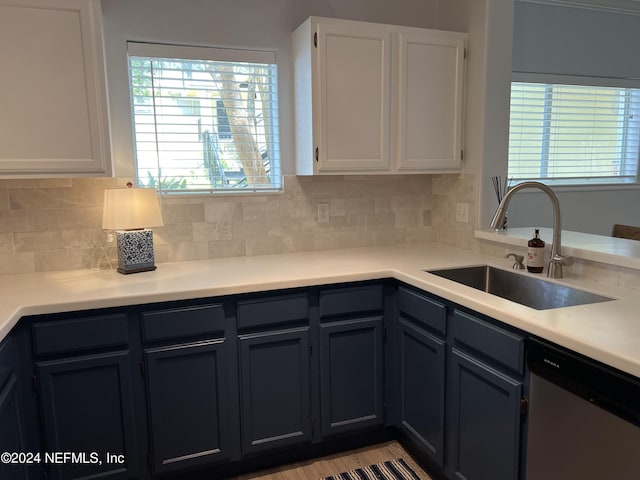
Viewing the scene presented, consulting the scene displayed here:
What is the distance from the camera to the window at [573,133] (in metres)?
3.69

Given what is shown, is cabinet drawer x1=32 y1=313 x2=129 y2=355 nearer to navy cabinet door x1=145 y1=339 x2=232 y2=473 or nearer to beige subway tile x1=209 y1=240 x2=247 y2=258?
navy cabinet door x1=145 y1=339 x2=232 y2=473

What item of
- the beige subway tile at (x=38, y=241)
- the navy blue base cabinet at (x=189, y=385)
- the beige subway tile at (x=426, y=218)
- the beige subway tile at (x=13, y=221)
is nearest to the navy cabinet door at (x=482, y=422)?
the navy blue base cabinet at (x=189, y=385)

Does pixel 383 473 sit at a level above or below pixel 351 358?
below

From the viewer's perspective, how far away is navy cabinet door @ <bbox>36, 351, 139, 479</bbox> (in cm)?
184

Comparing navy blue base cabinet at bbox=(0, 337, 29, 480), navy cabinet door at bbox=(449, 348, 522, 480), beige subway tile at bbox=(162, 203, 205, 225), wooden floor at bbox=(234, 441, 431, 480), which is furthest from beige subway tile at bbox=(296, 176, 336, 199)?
navy blue base cabinet at bbox=(0, 337, 29, 480)

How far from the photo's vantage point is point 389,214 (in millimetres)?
2977

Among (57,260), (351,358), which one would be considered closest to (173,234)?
(57,260)

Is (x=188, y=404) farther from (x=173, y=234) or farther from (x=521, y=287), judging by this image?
(x=521, y=287)

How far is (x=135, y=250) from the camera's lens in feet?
7.54

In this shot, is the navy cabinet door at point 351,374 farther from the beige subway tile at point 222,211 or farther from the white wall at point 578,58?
the white wall at point 578,58

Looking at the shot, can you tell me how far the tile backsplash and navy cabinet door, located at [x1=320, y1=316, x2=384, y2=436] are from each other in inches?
27.6

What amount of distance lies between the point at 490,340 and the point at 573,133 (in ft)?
Answer: 9.45

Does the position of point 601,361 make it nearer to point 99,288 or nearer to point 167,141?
point 99,288

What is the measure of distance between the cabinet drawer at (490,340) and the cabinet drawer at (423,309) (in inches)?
3.0
